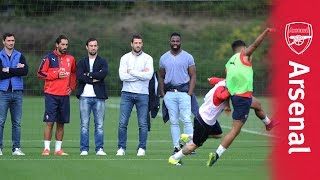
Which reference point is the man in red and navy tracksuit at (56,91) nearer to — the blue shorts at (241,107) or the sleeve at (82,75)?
the sleeve at (82,75)

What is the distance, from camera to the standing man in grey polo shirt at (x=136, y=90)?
14367 mm

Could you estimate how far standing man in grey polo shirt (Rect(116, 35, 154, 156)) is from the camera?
14367mm

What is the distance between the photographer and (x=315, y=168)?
546 cm

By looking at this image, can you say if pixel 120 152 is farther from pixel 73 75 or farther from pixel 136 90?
pixel 73 75

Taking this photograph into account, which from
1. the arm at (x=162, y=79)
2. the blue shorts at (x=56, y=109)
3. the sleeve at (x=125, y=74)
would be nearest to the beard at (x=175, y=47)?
the arm at (x=162, y=79)

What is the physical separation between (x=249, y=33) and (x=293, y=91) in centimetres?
2834

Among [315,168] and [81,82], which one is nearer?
[315,168]

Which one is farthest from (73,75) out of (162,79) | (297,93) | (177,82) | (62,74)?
(297,93)

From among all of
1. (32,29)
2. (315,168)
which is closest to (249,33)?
(32,29)

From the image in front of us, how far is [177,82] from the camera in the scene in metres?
14.6

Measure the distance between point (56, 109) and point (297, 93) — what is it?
9.50 m

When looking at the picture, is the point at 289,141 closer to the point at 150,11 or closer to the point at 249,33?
the point at 249,33

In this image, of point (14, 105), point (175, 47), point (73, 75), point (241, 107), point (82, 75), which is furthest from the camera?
point (73, 75)

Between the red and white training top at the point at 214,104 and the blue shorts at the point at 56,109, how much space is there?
3058mm
